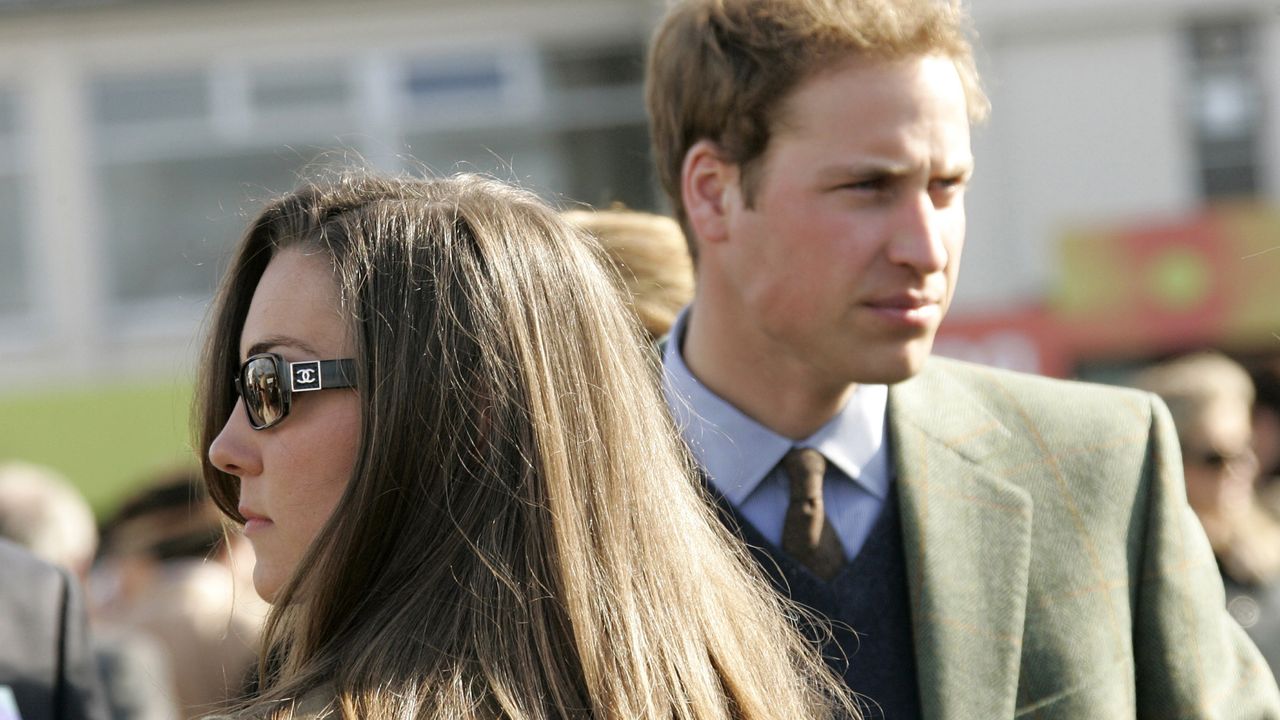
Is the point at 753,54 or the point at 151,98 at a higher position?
the point at 151,98

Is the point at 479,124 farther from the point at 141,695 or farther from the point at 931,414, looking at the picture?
the point at 931,414

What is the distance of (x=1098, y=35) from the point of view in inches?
542

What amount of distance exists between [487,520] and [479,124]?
564 inches

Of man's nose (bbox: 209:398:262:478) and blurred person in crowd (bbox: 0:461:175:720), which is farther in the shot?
blurred person in crowd (bbox: 0:461:175:720)

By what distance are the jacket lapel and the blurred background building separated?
11780 millimetres

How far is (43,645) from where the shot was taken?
7.90 feet

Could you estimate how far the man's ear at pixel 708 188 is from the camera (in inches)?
94.2

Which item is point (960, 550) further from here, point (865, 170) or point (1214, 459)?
point (1214, 459)

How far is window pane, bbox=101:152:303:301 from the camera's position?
15516mm

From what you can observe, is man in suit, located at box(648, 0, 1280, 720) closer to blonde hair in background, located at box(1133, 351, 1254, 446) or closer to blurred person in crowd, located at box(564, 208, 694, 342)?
blurred person in crowd, located at box(564, 208, 694, 342)

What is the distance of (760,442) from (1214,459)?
7.70 feet

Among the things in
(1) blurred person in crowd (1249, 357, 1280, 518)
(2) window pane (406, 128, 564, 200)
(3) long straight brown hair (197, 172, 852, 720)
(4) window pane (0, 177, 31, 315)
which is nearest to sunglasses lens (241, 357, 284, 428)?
(3) long straight brown hair (197, 172, 852, 720)

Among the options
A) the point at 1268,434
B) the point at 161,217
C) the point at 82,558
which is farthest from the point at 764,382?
the point at 161,217

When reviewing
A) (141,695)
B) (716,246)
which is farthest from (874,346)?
(141,695)
